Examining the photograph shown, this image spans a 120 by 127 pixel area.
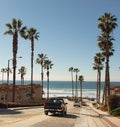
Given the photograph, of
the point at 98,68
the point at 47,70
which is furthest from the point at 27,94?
the point at 47,70

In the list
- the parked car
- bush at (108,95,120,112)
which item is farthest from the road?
bush at (108,95,120,112)

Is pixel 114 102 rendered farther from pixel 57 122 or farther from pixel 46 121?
pixel 57 122

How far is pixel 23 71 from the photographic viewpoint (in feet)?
471

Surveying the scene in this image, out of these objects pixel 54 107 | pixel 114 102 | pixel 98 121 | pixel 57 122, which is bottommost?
pixel 98 121

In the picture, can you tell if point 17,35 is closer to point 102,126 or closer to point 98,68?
point 98,68

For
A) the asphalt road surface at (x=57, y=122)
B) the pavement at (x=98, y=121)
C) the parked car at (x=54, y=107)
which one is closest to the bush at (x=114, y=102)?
the pavement at (x=98, y=121)

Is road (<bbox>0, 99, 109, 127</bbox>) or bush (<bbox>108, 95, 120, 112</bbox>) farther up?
bush (<bbox>108, 95, 120, 112</bbox>)

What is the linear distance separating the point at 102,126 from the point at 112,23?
3557cm

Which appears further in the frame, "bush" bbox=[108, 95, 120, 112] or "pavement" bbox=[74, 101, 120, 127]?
"bush" bbox=[108, 95, 120, 112]

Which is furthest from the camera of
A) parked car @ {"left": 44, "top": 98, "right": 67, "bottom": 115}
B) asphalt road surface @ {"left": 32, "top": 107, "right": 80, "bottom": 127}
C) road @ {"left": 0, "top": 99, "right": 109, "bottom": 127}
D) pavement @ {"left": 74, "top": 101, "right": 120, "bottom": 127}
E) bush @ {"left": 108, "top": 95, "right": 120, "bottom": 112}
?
bush @ {"left": 108, "top": 95, "right": 120, "bottom": 112}

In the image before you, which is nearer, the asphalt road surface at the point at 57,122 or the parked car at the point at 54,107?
the asphalt road surface at the point at 57,122

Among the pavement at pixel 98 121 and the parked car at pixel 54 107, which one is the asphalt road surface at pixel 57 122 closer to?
the pavement at pixel 98 121

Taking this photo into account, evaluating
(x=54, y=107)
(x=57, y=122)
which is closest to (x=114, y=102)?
(x=54, y=107)

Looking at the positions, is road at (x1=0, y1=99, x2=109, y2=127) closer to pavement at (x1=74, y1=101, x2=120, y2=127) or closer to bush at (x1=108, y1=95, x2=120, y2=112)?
pavement at (x1=74, y1=101, x2=120, y2=127)
